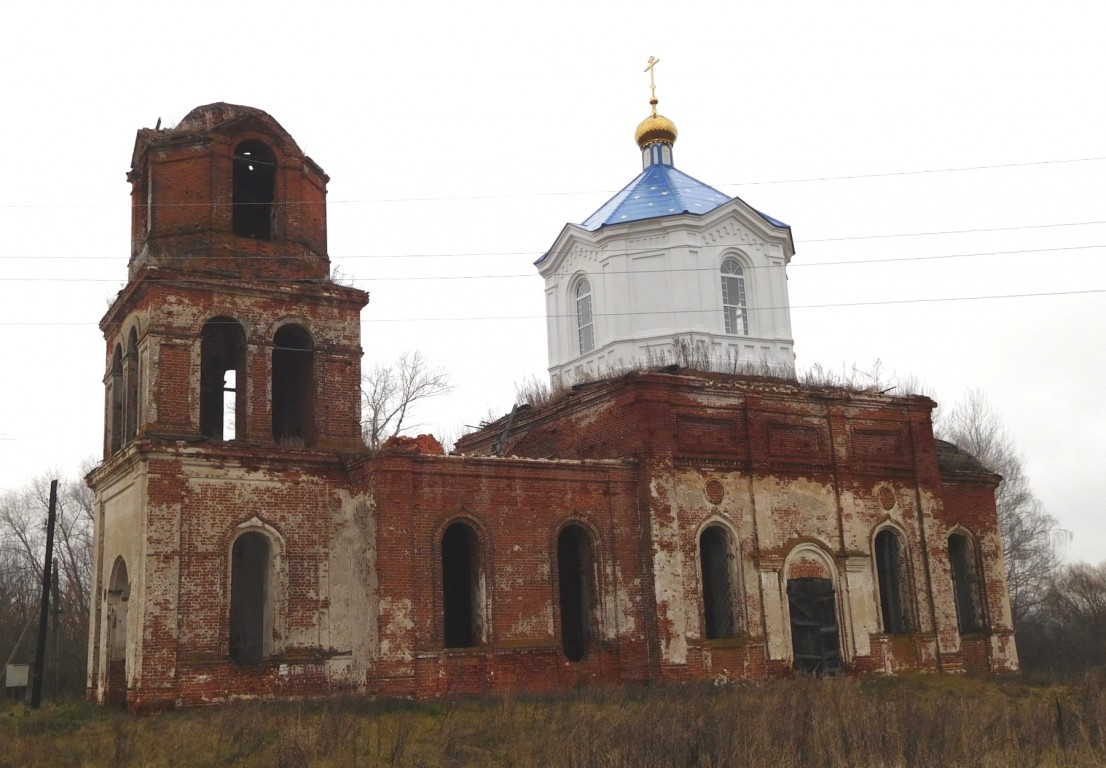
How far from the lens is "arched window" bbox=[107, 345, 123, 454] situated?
21188mm

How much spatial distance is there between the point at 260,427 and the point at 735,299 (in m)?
10.3

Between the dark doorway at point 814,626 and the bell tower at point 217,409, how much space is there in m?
8.99

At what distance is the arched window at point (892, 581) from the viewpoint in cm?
2428

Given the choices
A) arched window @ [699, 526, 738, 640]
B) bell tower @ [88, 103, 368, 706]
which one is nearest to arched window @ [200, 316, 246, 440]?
bell tower @ [88, 103, 368, 706]

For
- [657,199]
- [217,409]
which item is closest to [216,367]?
[217,409]

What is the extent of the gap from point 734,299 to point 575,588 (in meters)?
7.08

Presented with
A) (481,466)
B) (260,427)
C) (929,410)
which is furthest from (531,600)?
(929,410)

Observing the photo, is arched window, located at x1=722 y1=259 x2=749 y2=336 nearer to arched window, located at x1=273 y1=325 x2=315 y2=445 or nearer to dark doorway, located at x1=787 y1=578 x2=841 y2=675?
dark doorway, located at x1=787 y1=578 x2=841 y2=675

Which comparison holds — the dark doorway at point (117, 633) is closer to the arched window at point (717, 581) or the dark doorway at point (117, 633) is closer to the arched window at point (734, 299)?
the arched window at point (717, 581)

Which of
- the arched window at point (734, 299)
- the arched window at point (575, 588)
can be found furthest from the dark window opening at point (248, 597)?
the arched window at point (734, 299)

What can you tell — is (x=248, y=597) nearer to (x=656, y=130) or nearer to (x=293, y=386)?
(x=293, y=386)

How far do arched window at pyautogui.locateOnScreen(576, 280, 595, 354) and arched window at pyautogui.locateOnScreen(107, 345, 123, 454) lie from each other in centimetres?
934

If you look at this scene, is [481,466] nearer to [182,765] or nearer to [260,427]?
[260,427]

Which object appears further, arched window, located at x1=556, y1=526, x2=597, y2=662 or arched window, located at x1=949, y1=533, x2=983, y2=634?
arched window, located at x1=949, y1=533, x2=983, y2=634
